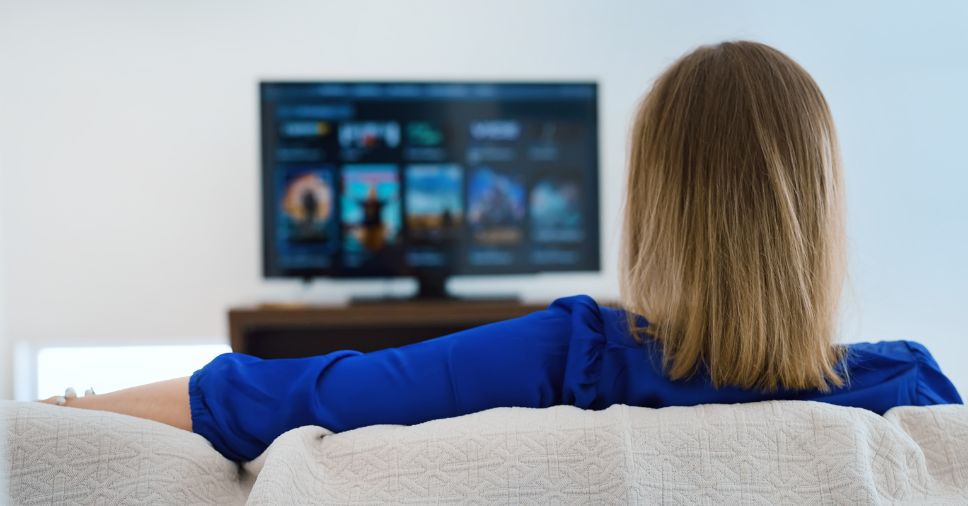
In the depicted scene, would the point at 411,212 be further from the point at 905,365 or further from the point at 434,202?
the point at 905,365

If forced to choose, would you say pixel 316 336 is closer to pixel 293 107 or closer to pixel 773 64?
pixel 293 107

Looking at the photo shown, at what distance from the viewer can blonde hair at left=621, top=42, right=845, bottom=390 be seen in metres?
0.88

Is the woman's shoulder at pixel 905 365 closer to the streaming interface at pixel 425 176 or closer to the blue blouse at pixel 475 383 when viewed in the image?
the blue blouse at pixel 475 383

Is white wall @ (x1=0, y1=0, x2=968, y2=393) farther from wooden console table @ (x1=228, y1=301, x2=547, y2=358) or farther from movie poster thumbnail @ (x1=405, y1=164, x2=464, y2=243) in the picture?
wooden console table @ (x1=228, y1=301, x2=547, y2=358)

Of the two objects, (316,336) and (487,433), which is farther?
(316,336)

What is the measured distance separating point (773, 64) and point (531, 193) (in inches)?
99.1

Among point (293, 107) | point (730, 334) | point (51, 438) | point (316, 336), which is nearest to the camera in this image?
point (51, 438)

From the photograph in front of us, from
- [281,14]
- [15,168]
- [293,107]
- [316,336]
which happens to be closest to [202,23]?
[281,14]

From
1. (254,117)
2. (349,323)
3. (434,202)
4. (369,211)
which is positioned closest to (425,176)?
(434,202)

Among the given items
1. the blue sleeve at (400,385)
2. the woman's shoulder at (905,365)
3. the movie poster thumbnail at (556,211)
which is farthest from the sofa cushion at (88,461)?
the movie poster thumbnail at (556,211)

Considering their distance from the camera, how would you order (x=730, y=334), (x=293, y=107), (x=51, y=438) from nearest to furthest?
(x=51, y=438) < (x=730, y=334) < (x=293, y=107)

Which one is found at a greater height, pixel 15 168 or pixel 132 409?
pixel 15 168

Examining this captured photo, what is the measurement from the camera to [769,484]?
2.43ft

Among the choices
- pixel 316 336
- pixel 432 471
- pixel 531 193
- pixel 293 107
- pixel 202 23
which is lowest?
pixel 316 336
